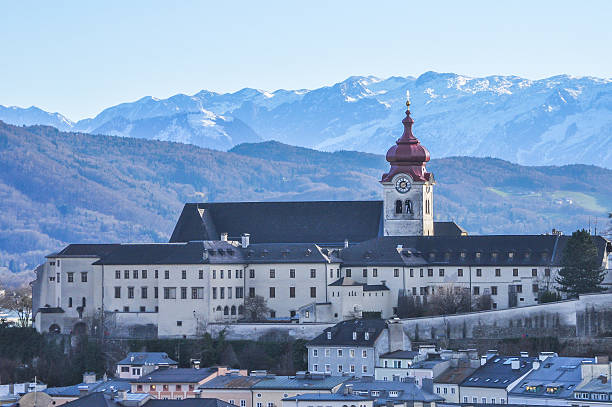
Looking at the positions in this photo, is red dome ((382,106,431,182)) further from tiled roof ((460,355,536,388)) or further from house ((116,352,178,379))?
tiled roof ((460,355,536,388))

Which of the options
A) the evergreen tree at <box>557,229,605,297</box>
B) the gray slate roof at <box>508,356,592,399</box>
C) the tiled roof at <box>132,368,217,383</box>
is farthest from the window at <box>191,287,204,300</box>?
the gray slate roof at <box>508,356,592,399</box>

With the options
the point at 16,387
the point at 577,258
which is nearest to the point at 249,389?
the point at 16,387

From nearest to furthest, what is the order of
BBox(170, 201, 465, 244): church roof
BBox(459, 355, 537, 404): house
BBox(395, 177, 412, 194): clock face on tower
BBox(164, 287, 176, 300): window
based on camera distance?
BBox(459, 355, 537, 404): house → BBox(164, 287, 176, 300): window → BBox(395, 177, 412, 194): clock face on tower → BBox(170, 201, 465, 244): church roof

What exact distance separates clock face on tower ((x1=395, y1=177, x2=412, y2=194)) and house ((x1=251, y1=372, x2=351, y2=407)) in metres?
35.2

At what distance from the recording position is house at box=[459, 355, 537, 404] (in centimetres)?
9238

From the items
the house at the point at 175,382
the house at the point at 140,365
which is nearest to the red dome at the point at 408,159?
the house at the point at 140,365

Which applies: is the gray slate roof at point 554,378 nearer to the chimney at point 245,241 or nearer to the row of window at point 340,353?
the row of window at point 340,353

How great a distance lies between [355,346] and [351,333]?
201 centimetres

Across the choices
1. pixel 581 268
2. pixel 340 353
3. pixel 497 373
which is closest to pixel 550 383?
pixel 497 373

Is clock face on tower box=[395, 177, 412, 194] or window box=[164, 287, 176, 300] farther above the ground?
clock face on tower box=[395, 177, 412, 194]

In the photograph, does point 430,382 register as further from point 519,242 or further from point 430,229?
point 430,229

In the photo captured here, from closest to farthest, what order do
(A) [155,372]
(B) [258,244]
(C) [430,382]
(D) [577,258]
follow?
(C) [430,382] < (A) [155,372] < (D) [577,258] < (B) [258,244]

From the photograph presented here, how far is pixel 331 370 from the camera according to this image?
109 metres

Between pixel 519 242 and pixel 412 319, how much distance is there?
13.2 metres
